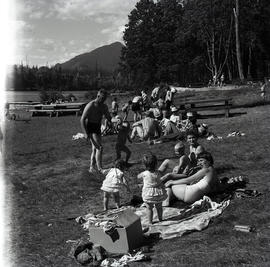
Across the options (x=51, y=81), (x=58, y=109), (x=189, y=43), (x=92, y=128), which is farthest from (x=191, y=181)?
(x=51, y=81)

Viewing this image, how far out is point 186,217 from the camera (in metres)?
7.90

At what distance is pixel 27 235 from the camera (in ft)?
25.5

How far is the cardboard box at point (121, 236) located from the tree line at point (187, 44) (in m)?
45.4

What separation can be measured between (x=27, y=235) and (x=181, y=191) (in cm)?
275

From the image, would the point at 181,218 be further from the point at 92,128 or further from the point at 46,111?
the point at 46,111

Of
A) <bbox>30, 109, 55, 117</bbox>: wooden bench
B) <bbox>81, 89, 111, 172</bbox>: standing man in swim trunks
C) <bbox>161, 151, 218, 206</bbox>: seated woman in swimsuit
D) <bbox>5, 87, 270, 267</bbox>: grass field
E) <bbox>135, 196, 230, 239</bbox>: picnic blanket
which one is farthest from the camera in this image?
<bbox>30, 109, 55, 117</bbox>: wooden bench

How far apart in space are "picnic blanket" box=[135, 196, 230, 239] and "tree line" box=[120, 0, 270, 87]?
144 ft

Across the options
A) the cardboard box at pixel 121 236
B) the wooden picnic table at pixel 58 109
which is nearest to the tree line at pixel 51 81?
the wooden picnic table at pixel 58 109

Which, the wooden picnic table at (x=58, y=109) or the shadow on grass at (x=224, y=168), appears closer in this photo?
the shadow on grass at (x=224, y=168)

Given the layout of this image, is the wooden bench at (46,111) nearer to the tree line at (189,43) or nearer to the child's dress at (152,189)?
the tree line at (189,43)

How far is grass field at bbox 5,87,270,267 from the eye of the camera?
6449mm

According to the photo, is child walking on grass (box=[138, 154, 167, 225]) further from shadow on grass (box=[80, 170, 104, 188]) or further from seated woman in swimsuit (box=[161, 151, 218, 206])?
shadow on grass (box=[80, 170, 104, 188])

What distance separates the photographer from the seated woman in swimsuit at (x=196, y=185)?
8492 millimetres

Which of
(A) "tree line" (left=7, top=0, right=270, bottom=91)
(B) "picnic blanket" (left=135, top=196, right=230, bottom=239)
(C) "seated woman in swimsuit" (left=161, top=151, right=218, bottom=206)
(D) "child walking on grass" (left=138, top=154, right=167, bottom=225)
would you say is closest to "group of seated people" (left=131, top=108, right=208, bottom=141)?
(C) "seated woman in swimsuit" (left=161, top=151, right=218, bottom=206)
